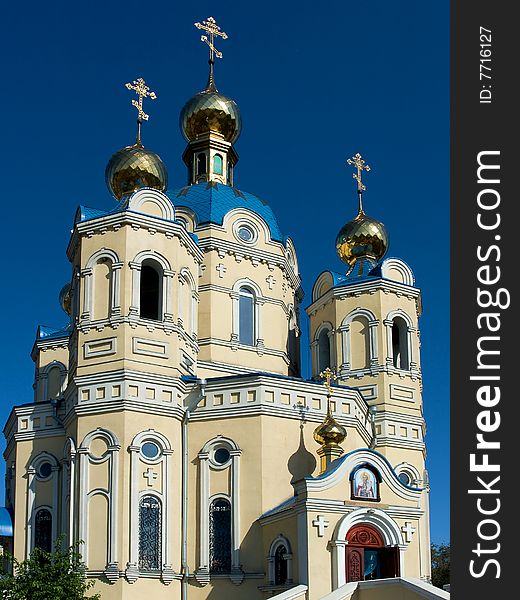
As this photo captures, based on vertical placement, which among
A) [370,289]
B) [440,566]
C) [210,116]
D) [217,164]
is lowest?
[440,566]

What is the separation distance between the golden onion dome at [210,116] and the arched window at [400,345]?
293 inches

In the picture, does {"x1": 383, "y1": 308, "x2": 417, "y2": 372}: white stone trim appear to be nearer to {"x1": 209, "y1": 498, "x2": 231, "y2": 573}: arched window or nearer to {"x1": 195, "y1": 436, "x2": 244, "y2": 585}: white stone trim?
{"x1": 195, "y1": 436, "x2": 244, "y2": 585}: white stone trim

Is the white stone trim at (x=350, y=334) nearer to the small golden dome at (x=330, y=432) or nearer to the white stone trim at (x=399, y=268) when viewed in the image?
the white stone trim at (x=399, y=268)

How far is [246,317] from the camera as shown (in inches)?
939

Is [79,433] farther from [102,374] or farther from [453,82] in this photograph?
[453,82]

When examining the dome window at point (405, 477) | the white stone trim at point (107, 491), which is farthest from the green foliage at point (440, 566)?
the white stone trim at point (107, 491)

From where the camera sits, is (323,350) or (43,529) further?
(323,350)

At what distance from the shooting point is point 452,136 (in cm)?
978

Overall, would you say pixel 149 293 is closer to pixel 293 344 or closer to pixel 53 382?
pixel 293 344

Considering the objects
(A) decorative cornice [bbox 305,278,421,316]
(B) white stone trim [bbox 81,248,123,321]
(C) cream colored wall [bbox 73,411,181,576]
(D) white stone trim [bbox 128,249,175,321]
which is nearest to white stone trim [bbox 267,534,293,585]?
(C) cream colored wall [bbox 73,411,181,576]

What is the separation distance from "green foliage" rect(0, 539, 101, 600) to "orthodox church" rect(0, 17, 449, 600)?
199cm

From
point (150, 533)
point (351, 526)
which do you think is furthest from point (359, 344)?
point (150, 533)

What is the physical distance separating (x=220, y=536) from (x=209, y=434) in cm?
203

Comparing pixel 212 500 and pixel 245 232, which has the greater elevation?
pixel 245 232
